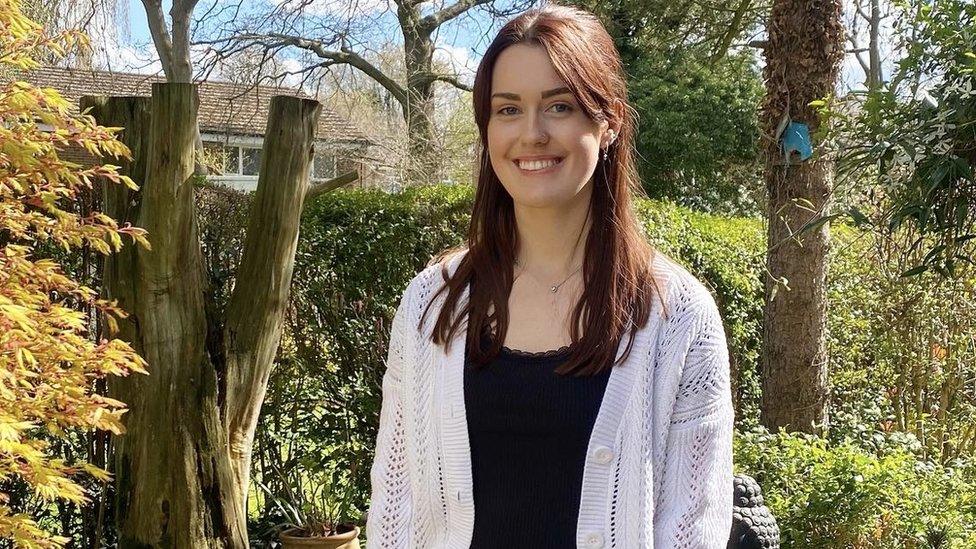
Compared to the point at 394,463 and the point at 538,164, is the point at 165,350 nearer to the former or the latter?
the point at 394,463

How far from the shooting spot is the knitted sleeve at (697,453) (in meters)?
1.78

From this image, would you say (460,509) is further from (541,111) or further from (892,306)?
(892,306)

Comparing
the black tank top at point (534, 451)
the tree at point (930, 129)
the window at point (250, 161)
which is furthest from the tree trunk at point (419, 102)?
the black tank top at point (534, 451)

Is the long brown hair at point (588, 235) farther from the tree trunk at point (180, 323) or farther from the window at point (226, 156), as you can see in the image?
the window at point (226, 156)

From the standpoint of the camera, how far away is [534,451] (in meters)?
1.81

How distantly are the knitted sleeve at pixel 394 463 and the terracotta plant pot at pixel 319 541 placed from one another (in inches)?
113

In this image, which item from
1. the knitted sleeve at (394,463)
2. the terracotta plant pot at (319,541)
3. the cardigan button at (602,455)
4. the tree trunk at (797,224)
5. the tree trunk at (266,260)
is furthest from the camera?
the tree trunk at (797,224)

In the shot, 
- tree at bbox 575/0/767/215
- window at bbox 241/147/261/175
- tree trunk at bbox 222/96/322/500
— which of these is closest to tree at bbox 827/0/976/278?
tree trunk at bbox 222/96/322/500

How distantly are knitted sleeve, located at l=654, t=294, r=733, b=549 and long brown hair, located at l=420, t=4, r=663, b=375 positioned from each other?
0.12m

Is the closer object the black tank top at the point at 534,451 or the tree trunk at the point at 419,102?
the black tank top at the point at 534,451

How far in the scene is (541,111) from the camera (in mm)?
1831

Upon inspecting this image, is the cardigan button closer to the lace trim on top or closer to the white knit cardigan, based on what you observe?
the white knit cardigan

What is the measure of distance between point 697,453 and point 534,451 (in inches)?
11.0

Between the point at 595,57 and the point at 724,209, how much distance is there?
13.1 m
